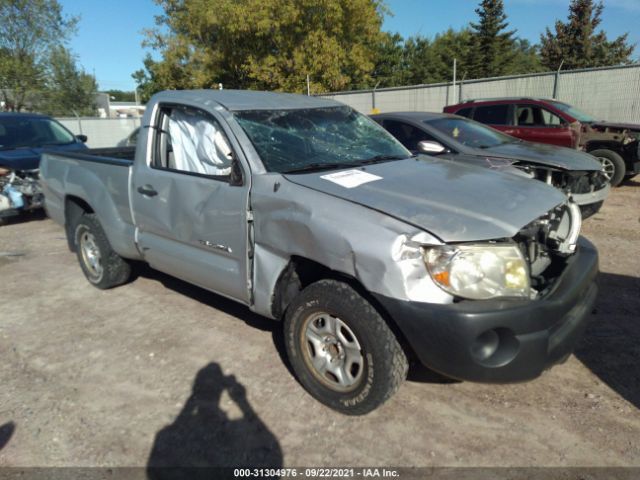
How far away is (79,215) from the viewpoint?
4.95 metres

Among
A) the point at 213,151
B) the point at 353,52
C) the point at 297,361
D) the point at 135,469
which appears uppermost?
the point at 353,52

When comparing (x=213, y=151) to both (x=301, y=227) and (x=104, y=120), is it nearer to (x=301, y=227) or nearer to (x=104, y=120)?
(x=301, y=227)

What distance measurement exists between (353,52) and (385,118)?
18548mm

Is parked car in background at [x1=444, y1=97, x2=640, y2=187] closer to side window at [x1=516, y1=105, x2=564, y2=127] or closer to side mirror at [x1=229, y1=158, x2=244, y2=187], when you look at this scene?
side window at [x1=516, y1=105, x2=564, y2=127]

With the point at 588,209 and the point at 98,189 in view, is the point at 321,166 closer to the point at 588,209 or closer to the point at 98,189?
the point at 98,189

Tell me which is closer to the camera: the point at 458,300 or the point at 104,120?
the point at 458,300

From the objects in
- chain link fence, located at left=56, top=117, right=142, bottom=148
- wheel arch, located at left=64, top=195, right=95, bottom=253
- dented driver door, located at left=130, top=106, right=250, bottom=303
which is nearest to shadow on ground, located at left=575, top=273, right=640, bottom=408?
dented driver door, located at left=130, top=106, right=250, bottom=303

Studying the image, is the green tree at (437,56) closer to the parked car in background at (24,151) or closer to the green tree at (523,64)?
the green tree at (523,64)

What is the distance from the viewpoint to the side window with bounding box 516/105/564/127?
31.8 ft

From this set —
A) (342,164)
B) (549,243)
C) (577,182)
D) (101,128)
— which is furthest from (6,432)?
(101,128)

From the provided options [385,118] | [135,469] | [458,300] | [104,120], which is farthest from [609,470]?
[104,120]

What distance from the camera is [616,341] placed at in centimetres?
358

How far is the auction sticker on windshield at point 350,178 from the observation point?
2893 mm

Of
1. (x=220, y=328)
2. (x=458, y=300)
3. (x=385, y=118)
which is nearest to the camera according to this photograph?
(x=458, y=300)
